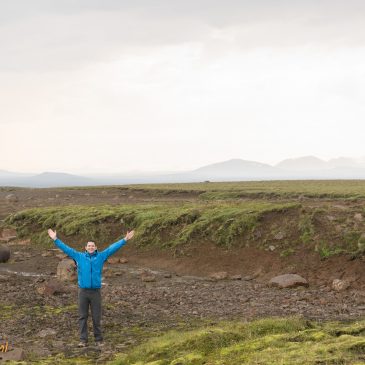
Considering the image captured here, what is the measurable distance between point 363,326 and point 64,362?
718 cm

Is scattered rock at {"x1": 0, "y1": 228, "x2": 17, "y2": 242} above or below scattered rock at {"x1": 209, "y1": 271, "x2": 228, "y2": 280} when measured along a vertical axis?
above

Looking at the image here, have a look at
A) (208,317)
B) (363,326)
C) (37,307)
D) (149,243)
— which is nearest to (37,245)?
Answer: (149,243)

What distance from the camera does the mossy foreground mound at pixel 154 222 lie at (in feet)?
85.5

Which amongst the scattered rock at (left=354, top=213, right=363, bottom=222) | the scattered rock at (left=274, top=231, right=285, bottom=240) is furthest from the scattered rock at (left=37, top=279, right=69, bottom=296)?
the scattered rock at (left=354, top=213, right=363, bottom=222)

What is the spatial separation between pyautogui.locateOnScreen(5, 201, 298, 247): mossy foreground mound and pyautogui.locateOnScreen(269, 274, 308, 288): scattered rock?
5431 mm

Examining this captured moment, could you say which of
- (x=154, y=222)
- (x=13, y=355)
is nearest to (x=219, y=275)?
(x=154, y=222)

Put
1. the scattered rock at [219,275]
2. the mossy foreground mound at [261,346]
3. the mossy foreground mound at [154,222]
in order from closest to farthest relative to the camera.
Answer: the mossy foreground mound at [261,346]
the scattered rock at [219,275]
the mossy foreground mound at [154,222]

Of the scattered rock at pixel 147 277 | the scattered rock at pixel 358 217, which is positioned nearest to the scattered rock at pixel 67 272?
the scattered rock at pixel 147 277

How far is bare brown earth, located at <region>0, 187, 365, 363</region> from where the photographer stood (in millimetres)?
13820

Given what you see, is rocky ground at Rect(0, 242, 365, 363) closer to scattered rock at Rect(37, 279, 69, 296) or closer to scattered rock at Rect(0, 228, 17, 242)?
scattered rock at Rect(37, 279, 69, 296)

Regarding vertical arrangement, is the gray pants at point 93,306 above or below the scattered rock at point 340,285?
above

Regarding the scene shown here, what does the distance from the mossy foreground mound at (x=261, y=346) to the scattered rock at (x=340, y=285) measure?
6.66 metres

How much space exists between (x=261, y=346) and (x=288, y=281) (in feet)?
32.3

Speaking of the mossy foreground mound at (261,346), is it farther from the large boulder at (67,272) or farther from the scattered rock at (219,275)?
the large boulder at (67,272)
